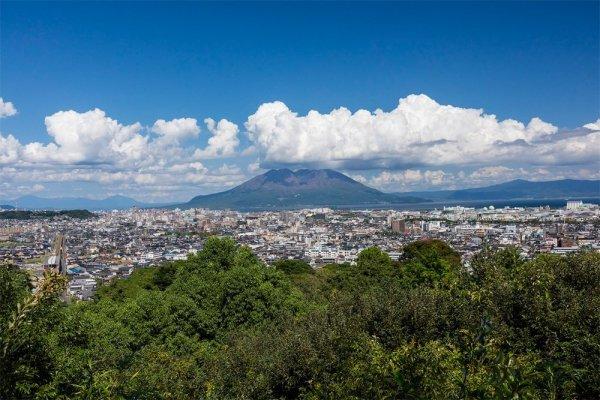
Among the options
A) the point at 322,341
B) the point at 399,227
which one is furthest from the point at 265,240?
the point at 322,341

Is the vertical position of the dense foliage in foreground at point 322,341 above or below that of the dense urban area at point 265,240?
above

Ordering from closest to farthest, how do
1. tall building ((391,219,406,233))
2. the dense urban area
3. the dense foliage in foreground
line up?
1. the dense foliage in foreground
2. the dense urban area
3. tall building ((391,219,406,233))

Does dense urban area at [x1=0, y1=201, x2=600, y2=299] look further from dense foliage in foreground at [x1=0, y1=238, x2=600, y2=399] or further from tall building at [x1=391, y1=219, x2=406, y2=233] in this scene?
dense foliage in foreground at [x1=0, y1=238, x2=600, y2=399]

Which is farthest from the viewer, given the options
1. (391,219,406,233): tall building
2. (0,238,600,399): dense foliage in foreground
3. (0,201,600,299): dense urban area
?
(391,219,406,233): tall building

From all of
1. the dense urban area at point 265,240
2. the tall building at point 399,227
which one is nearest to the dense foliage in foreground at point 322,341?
the dense urban area at point 265,240

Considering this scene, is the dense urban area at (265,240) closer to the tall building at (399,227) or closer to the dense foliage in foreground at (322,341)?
the tall building at (399,227)

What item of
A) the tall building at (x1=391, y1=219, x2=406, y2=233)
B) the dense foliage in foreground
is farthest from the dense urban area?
the dense foliage in foreground

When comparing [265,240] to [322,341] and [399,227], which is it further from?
[322,341]

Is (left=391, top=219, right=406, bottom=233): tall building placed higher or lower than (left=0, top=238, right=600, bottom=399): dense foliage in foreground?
lower

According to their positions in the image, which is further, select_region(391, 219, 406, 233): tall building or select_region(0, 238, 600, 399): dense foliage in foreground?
select_region(391, 219, 406, 233): tall building
